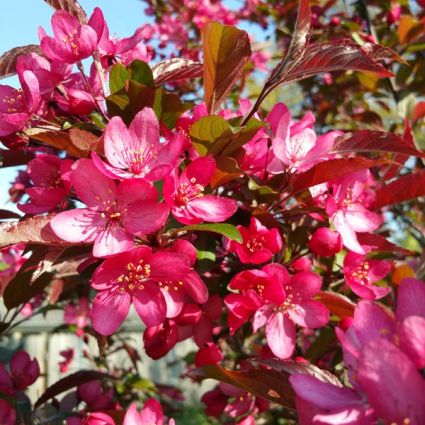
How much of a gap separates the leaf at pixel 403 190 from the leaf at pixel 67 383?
82 cm

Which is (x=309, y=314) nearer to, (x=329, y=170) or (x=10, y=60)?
(x=329, y=170)

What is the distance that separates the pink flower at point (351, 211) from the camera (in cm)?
107

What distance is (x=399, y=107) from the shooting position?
2.16 meters

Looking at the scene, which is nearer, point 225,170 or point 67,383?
point 225,170

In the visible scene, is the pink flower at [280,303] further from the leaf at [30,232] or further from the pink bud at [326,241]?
the leaf at [30,232]

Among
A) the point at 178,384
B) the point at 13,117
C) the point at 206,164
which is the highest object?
the point at 13,117

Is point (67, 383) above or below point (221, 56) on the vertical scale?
below

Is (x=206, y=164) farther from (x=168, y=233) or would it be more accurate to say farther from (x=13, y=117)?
(x=13, y=117)

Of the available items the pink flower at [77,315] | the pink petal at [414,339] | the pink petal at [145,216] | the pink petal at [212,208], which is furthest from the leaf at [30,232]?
the pink flower at [77,315]

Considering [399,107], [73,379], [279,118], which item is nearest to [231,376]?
[279,118]

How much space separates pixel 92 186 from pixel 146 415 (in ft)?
1.37

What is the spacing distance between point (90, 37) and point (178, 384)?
12.2 ft

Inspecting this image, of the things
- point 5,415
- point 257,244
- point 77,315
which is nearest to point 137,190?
point 257,244

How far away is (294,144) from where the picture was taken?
1.09m
